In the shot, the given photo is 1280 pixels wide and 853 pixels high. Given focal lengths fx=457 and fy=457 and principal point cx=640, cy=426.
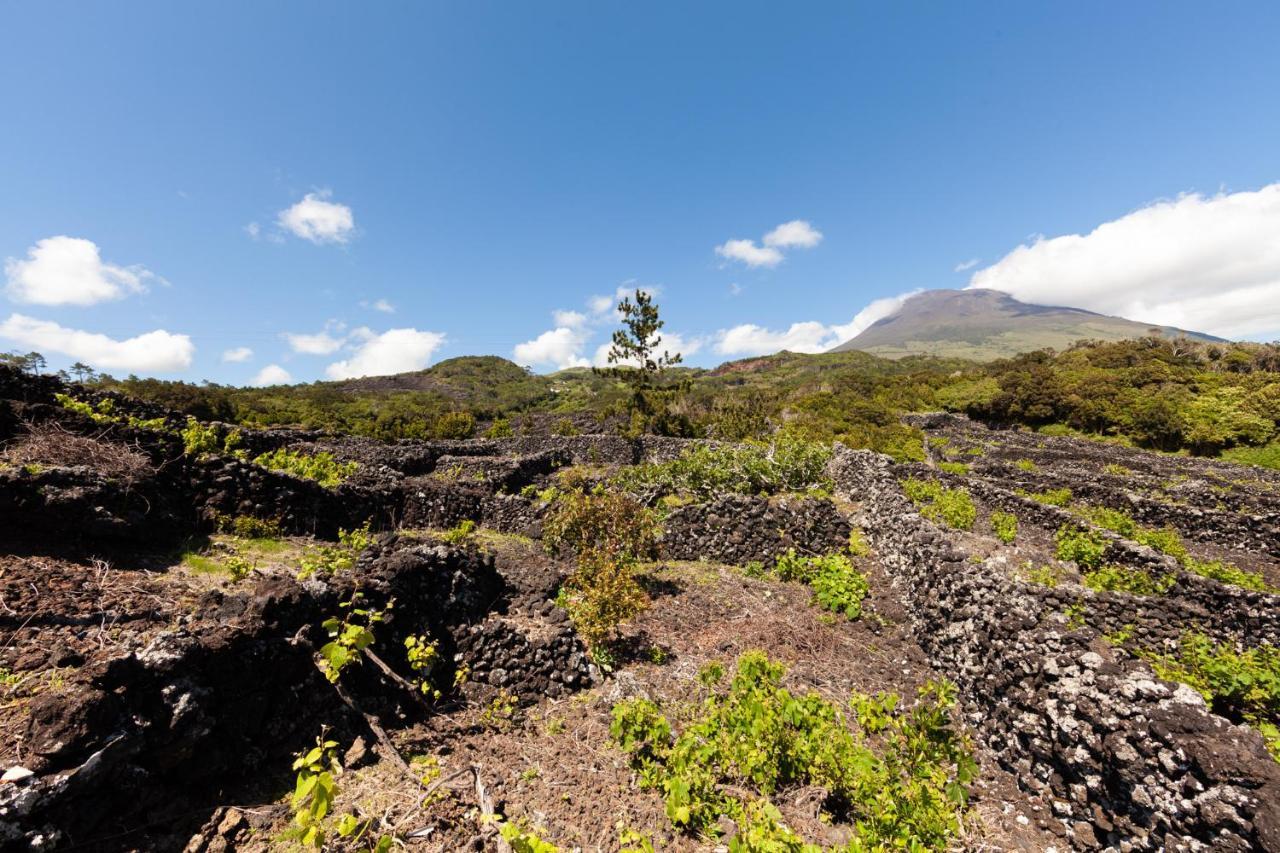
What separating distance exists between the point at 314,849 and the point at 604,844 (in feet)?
8.12

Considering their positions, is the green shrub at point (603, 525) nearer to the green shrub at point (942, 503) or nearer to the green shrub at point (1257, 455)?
the green shrub at point (942, 503)

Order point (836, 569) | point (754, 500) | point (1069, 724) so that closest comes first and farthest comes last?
point (1069, 724)
point (836, 569)
point (754, 500)

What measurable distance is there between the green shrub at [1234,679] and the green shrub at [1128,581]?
2.12 m

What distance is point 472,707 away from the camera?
6.61 metres

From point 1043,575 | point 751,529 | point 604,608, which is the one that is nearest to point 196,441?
point 604,608

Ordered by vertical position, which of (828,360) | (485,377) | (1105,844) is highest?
(485,377)

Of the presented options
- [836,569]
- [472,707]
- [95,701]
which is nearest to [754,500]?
[836,569]

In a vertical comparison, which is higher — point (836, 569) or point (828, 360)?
point (828, 360)

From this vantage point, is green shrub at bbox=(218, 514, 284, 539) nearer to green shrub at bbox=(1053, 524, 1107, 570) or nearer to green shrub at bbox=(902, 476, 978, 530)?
green shrub at bbox=(902, 476, 978, 530)

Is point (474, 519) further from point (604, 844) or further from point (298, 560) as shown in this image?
point (604, 844)

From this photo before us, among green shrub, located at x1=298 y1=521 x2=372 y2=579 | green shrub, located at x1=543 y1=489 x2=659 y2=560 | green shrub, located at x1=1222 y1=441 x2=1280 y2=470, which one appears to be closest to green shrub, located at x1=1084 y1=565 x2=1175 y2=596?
green shrub, located at x1=543 y1=489 x2=659 y2=560

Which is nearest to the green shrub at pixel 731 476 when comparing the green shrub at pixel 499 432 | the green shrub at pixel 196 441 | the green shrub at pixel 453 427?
the green shrub at pixel 196 441

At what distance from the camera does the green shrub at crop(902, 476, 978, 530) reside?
13.5 metres

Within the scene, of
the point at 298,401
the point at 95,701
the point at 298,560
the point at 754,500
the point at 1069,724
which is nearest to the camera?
the point at 95,701
